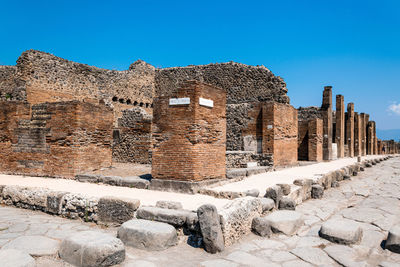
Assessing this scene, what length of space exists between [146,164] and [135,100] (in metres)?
12.2

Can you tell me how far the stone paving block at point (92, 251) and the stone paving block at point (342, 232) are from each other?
2.76m

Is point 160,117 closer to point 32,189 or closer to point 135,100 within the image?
point 32,189

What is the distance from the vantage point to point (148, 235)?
12.0ft

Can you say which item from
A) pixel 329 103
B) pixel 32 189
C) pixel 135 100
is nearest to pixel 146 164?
pixel 32 189

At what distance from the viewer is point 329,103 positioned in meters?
20.3

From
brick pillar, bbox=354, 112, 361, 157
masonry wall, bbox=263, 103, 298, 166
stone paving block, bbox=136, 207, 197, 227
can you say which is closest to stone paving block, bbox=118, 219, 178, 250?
stone paving block, bbox=136, 207, 197, 227

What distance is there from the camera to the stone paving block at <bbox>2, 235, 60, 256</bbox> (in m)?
3.34

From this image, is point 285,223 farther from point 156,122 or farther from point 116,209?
point 156,122

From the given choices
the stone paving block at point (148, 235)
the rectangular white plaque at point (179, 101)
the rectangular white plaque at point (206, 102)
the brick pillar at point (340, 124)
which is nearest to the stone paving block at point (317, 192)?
the rectangular white plaque at point (206, 102)

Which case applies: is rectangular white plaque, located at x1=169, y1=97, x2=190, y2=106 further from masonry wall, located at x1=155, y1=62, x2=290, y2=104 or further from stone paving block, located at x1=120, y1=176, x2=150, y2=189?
masonry wall, located at x1=155, y1=62, x2=290, y2=104

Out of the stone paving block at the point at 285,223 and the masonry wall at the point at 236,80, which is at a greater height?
the masonry wall at the point at 236,80

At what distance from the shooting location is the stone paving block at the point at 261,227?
4.32 metres

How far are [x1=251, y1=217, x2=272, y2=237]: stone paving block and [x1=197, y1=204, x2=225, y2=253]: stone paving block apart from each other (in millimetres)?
860

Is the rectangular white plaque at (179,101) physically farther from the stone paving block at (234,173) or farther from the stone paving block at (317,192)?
the stone paving block at (317,192)
